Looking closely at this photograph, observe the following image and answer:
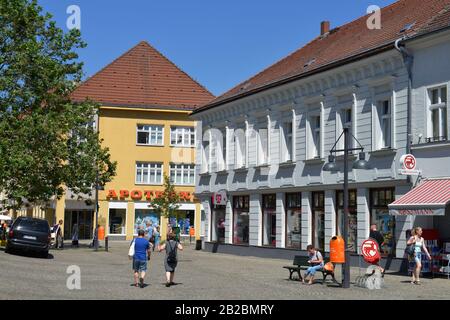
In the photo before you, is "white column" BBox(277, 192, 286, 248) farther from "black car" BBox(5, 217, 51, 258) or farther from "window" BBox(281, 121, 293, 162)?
"black car" BBox(5, 217, 51, 258)

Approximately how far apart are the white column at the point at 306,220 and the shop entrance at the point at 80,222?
35727 mm

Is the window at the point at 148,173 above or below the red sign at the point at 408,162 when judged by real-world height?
above

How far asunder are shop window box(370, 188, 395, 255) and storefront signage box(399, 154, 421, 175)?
7.76 ft

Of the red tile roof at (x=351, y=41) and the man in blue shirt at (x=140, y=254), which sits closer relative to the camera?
the man in blue shirt at (x=140, y=254)

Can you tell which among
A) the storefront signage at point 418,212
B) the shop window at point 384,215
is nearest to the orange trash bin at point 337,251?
the storefront signage at point 418,212

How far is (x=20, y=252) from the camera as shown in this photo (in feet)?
114

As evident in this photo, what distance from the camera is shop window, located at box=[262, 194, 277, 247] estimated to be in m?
36.8

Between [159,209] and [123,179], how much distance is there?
364 inches

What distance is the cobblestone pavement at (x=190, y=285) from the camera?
1784cm

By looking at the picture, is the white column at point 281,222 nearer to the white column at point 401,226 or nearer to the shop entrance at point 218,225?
the shop entrance at point 218,225

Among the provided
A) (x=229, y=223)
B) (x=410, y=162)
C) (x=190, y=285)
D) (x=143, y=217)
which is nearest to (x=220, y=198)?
(x=229, y=223)

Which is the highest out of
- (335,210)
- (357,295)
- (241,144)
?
(241,144)
